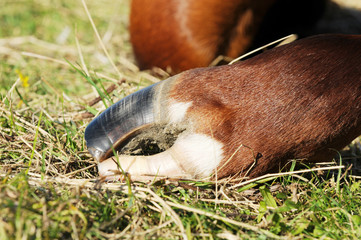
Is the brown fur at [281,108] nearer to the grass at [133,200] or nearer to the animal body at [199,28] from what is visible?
the grass at [133,200]

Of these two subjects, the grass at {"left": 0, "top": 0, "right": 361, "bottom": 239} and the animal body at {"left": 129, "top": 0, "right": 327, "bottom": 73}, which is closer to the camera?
the grass at {"left": 0, "top": 0, "right": 361, "bottom": 239}

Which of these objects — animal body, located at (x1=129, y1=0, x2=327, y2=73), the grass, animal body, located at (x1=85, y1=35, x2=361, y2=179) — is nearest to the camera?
the grass

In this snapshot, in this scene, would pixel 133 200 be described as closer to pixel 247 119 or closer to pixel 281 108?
pixel 247 119

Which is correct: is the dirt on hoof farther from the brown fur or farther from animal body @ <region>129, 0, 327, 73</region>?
animal body @ <region>129, 0, 327, 73</region>

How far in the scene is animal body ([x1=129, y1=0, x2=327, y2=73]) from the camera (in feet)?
7.06

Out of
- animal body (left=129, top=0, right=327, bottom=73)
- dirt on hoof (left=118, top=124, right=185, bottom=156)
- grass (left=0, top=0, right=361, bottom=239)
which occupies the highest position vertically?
animal body (left=129, top=0, right=327, bottom=73)

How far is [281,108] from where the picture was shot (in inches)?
53.9

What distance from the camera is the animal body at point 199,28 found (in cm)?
215

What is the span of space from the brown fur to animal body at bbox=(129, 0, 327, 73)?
776 mm

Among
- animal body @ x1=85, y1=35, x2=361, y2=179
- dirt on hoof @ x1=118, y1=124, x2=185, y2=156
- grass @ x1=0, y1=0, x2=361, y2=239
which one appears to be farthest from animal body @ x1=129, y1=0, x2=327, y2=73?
dirt on hoof @ x1=118, y1=124, x2=185, y2=156

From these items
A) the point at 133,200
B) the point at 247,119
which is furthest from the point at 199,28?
the point at 133,200

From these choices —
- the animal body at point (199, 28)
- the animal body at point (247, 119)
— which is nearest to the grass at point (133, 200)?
the animal body at point (247, 119)

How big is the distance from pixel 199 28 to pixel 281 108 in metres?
0.93

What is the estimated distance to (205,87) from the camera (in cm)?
143
